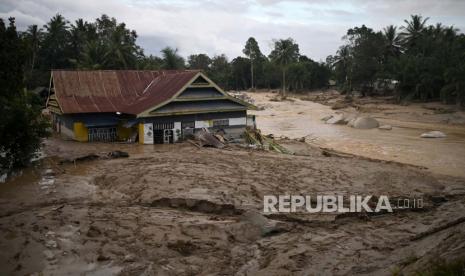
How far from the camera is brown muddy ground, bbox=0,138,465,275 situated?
843 centimetres

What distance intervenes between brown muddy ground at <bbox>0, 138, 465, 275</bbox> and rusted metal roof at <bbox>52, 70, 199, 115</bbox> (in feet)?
23.3

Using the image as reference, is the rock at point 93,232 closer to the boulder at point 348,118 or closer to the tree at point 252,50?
the boulder at point 348,118

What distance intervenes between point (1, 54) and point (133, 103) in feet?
55.8

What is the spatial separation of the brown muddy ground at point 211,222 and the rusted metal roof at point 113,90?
7113mm

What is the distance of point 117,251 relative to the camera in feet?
30.5

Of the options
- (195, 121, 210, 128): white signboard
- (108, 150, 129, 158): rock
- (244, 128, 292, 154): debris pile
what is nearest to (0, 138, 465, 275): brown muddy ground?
(108, 150, 129, 158): rock

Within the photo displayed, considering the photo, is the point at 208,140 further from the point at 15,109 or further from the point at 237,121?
the point at 15,109

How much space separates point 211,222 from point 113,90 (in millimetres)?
19564

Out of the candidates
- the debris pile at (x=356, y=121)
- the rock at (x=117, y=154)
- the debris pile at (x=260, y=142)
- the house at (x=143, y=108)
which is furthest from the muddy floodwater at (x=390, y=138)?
the rock at (x=117, y=154)

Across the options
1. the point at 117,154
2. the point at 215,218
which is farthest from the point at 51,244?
the point at 117,154

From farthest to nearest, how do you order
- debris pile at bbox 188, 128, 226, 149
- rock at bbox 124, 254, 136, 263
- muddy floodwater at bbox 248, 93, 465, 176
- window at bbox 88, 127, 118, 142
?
1. window at bbox 88, 127, 118, 142
2. debris pile at bbox 188, 128, 226, 149
3. muddy floodwater at bbox 248, 93, 465, 176
4. rock at bbox 124, 254, 136, 263

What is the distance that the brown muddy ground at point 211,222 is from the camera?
332 inches

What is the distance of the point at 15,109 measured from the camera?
12453 mm

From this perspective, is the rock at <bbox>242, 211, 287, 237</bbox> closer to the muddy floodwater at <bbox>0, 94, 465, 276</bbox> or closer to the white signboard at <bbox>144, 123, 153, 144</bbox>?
the muddy floodwater at <bbox>0, 94, 465, 276</bbox>
